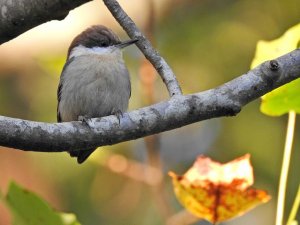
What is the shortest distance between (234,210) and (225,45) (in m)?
4.16

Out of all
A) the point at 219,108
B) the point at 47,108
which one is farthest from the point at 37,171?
the point at 219,108

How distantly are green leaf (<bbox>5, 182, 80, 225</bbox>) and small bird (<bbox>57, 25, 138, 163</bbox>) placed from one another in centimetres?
152

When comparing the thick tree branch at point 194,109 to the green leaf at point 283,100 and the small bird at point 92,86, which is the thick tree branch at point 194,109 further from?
the small bird at point 92,86

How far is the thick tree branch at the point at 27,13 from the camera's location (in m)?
2.45

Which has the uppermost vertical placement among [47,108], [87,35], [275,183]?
[87,35]

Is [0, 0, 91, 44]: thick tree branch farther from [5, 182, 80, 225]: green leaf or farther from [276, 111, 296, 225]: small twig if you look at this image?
[276, 111, 296, 225]: small twig

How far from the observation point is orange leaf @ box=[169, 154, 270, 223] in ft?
8.05

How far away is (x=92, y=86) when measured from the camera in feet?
13.0

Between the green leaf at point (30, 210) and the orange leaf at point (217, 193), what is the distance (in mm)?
400

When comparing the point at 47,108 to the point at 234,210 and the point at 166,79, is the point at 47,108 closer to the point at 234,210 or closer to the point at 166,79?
the point at 166,79

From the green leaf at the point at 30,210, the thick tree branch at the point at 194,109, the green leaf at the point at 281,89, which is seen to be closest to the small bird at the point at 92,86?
the green leaf at the point at 281,89

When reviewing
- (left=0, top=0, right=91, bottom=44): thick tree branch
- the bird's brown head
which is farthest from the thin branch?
the bird's brown head

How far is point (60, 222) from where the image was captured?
7.25 ft

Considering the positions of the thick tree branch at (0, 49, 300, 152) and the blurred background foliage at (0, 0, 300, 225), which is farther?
the blurred background foliage at (0, 0, 300, 225)
